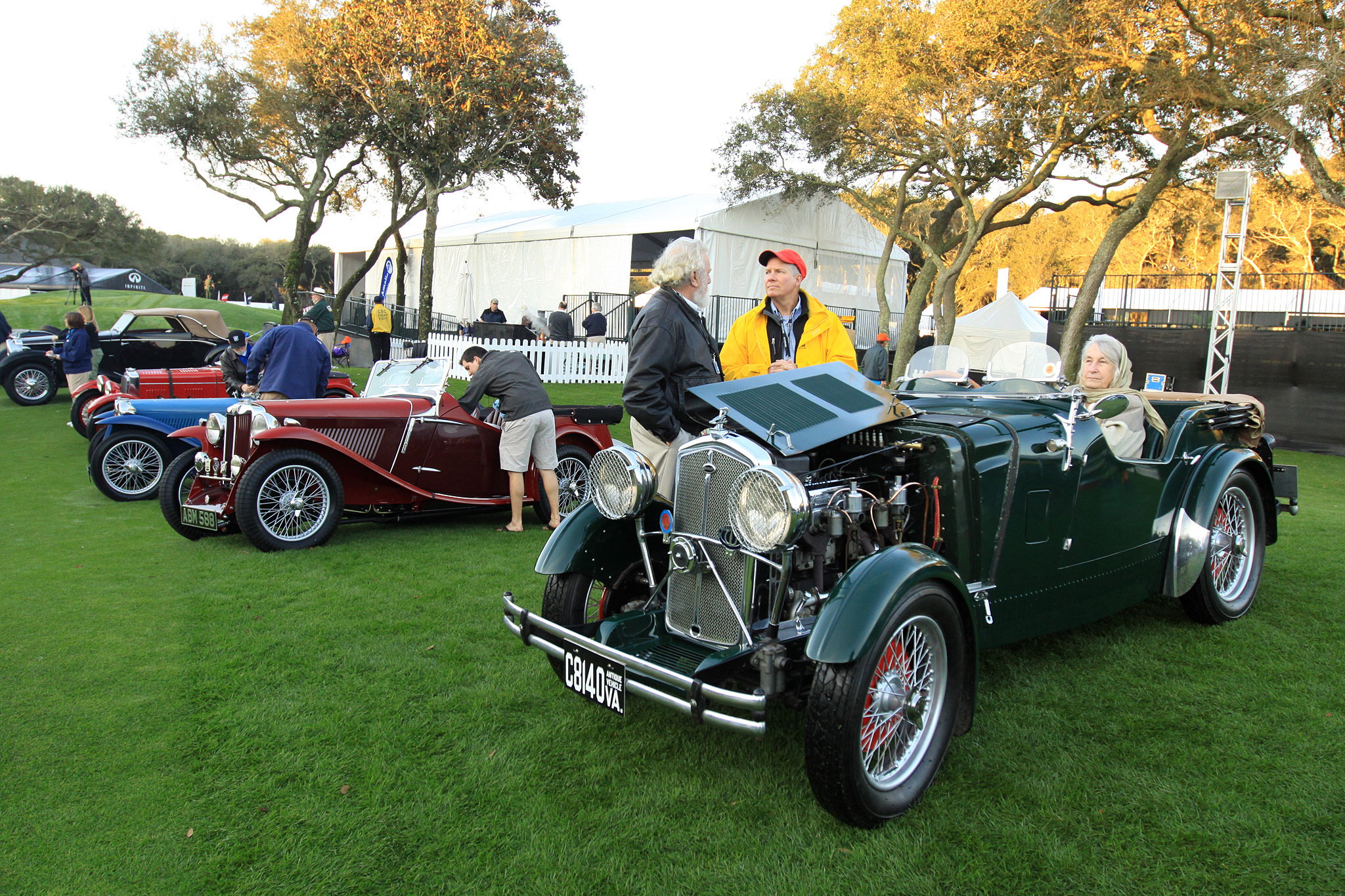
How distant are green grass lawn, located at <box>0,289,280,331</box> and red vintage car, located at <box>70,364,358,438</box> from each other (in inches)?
567

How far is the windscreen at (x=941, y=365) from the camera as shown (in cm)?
439

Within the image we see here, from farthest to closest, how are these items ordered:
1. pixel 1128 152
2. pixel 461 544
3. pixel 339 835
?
pixel 1128 152
pixel 461 544
pixel 339 835

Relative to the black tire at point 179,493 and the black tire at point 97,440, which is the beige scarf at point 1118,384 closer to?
the black tire at point 179,493

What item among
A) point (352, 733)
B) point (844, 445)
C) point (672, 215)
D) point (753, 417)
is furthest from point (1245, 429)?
point (672, 215)

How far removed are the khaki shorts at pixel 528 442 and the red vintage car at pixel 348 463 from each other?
30 centimetres

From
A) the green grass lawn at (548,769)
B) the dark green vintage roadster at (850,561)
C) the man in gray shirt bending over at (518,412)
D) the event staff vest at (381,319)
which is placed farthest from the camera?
the event staff vest at (381,319)

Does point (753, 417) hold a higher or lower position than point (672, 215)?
lower

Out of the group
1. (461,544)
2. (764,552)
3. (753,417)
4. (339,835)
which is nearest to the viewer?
(339,835)

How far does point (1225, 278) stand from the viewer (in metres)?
13.4

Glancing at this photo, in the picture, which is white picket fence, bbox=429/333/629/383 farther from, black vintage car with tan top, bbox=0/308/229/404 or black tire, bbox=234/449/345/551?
black tire, bbox=234/449/345/551

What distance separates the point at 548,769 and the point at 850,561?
132cm

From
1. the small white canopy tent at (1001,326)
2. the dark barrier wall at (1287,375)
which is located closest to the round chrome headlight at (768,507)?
the dark barrier wall at (1287,375)

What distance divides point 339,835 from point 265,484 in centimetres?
385

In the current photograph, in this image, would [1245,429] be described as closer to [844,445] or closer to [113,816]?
[844,445]
